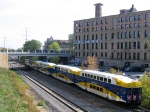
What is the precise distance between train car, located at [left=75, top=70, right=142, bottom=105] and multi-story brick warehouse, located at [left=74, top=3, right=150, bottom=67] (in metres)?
39.5

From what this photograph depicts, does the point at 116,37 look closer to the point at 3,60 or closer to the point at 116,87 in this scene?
the point at 3,60

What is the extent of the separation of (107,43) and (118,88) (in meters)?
55.0

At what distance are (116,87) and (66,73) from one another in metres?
17.6

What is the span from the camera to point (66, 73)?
42.3 metres

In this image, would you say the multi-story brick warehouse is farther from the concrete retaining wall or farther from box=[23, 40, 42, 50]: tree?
box=[23, 40, 42, 50]: tree

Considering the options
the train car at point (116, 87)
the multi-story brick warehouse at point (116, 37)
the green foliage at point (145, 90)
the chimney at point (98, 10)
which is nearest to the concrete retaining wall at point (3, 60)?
the multi-story brick warehouse at point (116, 37)

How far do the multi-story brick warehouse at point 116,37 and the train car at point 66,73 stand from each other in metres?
30.4

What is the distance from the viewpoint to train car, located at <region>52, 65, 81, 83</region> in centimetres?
3903

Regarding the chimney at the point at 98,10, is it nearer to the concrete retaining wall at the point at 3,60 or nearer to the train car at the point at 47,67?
the train car at the point at 47,67

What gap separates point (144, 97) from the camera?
1054 inches

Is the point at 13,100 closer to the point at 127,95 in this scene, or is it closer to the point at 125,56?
the point at 127,95

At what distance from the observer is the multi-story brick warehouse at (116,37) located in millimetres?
68312

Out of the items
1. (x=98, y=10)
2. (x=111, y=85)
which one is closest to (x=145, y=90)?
(x=111, y=85)


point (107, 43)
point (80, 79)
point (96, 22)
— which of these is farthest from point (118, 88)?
point (96, 22)
